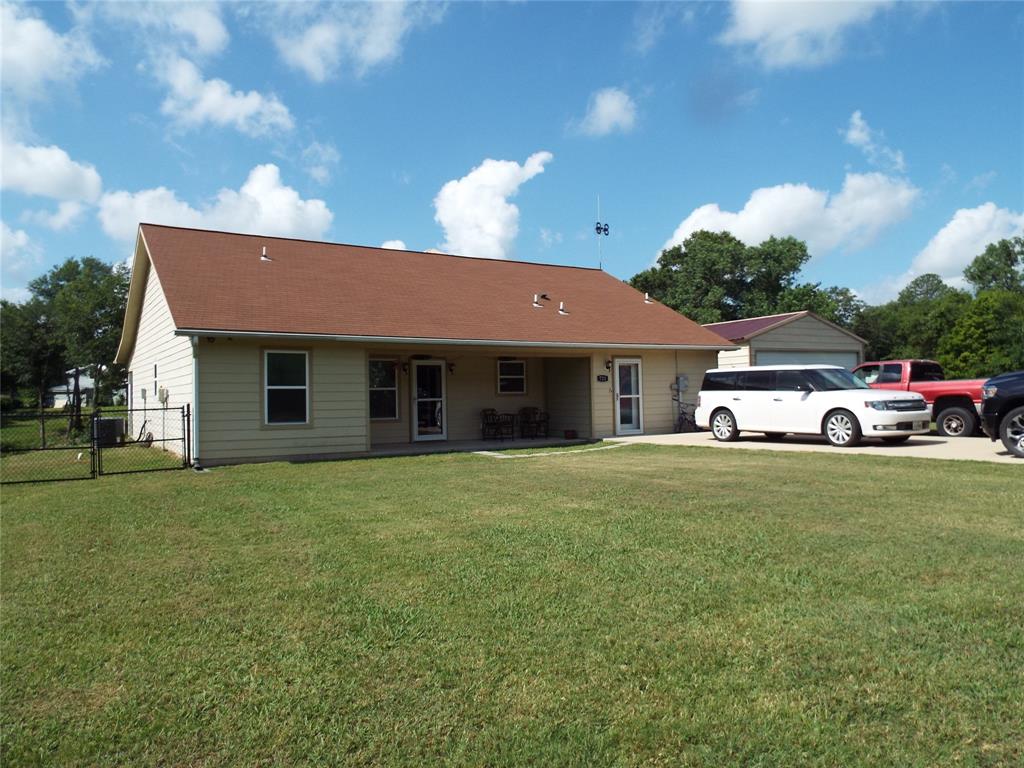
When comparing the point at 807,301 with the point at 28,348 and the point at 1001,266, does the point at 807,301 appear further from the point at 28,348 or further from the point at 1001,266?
the point at 28,348

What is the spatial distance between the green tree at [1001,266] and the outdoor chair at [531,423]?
56025 mm

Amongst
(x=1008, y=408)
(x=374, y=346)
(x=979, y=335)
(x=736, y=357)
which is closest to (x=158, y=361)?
(x=374, y=346)

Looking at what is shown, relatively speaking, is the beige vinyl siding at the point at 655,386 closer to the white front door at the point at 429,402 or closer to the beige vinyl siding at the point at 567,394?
the beige vinyl siding at the point at 567,394

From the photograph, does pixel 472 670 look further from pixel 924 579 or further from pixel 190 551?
pixel 190 551

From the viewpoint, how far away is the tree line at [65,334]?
3825 centimetres

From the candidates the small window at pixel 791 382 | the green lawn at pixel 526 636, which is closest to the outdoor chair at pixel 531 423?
the small window at pixel 791 382

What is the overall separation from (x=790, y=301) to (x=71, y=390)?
45.0 meters

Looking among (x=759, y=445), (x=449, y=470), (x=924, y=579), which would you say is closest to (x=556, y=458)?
(x=449, y=470)

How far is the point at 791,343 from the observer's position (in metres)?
23.9

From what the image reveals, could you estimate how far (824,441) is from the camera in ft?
49.5

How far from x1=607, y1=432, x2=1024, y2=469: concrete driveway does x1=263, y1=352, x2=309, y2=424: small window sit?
7.53 meters

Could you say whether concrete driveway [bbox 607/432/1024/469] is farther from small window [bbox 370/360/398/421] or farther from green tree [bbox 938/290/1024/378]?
green tree [bbox 938/290/1024/378]

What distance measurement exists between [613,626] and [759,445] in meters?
11.7

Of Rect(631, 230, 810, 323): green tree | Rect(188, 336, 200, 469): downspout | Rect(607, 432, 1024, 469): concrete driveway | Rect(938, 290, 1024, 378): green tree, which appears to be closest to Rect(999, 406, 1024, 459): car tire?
Rect(607, 432, 1024, 469): concrete driveway
